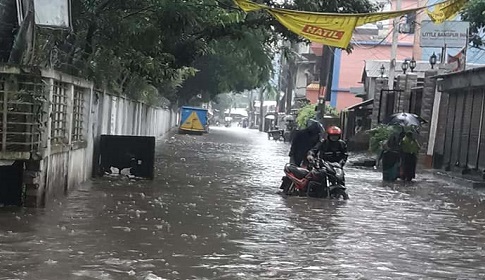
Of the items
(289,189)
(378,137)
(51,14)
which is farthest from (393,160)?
(51,14)

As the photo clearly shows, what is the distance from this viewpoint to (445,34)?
71.2ft

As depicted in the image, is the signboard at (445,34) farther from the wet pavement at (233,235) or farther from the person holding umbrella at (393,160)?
the wet pavement at (233,235)

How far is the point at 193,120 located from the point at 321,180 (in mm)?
35296

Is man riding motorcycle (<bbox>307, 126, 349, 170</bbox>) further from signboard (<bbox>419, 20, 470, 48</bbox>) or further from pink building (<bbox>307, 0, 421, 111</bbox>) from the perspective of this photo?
pink building (<bbox>307, 0, 421, 111</bbox>)

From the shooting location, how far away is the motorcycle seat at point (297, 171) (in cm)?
1316

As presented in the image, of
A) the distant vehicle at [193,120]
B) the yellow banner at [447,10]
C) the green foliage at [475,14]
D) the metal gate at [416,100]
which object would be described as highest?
the green foliage at [475,14]

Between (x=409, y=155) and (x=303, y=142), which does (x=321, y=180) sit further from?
(x=409, y=155)

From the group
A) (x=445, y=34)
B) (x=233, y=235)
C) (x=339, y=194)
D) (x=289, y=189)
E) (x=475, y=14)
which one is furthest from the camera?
(x=475, y=14)

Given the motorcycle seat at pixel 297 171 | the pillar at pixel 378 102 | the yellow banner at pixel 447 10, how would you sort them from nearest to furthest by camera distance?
the motorcycle seat at pixel 297 171, the yellow banner at pixel 447 10, the pillar at pixel 378 102

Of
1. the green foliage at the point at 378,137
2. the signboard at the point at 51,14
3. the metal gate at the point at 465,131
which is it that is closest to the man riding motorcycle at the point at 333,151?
the signboard at the point at 51,14

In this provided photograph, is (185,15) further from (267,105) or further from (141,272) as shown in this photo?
(267,105)

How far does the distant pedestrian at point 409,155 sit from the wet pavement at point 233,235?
3773mm

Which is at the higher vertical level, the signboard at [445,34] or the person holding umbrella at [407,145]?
the signboard at [445,34]

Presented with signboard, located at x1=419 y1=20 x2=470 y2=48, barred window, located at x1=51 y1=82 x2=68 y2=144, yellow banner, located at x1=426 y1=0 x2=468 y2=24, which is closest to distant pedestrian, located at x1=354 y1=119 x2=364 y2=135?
signboard, located at x1=419 y1=20 x2=470 y2=48
